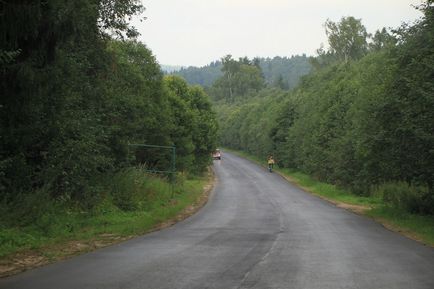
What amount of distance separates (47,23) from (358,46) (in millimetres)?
77494

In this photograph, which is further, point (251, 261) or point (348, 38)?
point (348, 38)

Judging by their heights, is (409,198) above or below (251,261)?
above

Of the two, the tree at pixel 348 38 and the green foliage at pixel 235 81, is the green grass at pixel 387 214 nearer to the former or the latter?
the tree at pixel 348 38

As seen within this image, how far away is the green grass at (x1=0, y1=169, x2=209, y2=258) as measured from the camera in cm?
1242

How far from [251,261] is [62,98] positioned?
7582 millimetres

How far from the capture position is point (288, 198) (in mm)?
31438

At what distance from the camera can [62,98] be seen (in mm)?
14594

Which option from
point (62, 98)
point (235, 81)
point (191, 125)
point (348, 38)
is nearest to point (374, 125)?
point (62, 98)

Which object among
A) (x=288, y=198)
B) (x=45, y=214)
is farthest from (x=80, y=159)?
(x=288, y=198)

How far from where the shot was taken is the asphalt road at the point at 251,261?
27.9 feet

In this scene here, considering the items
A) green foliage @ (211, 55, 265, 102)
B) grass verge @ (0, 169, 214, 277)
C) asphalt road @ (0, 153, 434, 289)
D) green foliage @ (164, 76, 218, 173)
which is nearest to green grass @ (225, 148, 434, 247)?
asphalt road @ (0, 153, 434, 289)

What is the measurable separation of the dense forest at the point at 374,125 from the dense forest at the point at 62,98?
449 inches

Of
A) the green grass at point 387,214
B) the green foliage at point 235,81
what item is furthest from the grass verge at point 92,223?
the green foliage at point 235,81

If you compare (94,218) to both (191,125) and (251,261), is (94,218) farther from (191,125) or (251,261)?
(191,125)
